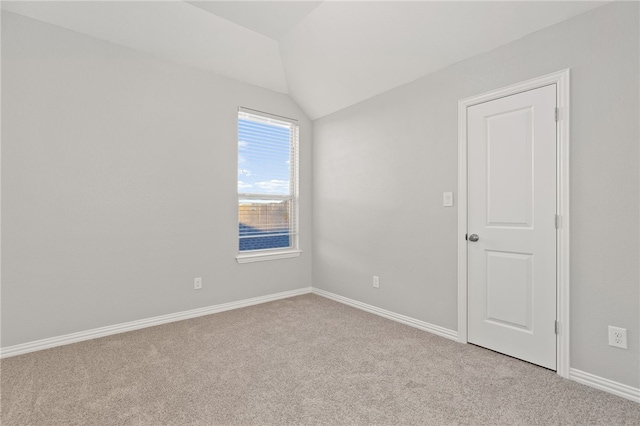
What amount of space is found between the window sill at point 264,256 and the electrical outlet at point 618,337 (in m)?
3.11

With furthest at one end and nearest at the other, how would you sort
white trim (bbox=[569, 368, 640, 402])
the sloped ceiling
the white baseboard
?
Answer: the white baseboard
the sloped ceiling
white trim (bbox=[569, 368, 640, 402])

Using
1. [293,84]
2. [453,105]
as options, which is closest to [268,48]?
[293,84]

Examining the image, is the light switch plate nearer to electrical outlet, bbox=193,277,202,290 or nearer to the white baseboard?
the white baseboard

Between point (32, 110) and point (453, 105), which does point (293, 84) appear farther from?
point (32, 110)

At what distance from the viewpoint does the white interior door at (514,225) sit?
2.21 meters

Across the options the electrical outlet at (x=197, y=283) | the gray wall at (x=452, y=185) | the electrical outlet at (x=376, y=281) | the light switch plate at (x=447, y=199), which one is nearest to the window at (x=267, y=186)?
the gray wall at (x=452, y=185)

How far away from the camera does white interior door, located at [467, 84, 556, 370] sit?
2.21 metres

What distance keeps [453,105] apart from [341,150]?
57.8 inches

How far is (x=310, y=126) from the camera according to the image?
4.36 metres

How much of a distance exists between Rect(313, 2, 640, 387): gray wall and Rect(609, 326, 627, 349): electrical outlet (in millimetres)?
29

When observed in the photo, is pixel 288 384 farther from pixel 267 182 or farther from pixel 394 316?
pixel 267 182

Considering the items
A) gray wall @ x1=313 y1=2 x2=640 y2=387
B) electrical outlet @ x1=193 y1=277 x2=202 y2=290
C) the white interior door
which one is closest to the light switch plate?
gray wall @ x1=313 y1=2 x2=640 y2=387

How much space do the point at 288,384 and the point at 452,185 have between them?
2.08 meters


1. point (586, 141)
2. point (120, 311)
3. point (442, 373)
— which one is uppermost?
point (586, 141)
